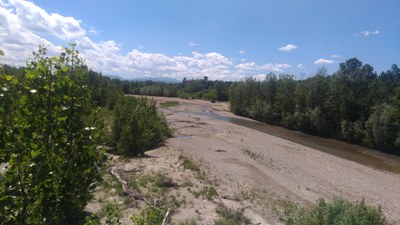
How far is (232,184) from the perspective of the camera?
1483cm

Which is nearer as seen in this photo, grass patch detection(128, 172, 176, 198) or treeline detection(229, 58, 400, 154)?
grass patch detection(128, 172, 176, 198)

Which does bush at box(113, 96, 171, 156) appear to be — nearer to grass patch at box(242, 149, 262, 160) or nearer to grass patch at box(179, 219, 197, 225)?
grass patch at box(242, 149, 262, 160)

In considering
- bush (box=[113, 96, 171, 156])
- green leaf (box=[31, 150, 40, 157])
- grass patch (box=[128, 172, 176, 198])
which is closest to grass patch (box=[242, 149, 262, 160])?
bush (box=[113, 96, 171, 156])

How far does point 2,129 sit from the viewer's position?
3.03 m

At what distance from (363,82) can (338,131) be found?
10602mm

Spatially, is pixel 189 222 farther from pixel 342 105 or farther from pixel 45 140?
pixel 342 105

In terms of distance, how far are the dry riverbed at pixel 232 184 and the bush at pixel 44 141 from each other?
1.05m

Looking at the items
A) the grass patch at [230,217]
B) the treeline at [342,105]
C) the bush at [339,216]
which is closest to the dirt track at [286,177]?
the grass patch at [230,217]

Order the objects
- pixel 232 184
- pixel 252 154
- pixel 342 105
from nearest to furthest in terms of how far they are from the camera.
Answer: pixel 232 184, pixel 252 154, pixel 342 105

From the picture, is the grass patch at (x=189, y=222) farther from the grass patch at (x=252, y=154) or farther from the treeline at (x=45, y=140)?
the grass patch at (x=252, y=154)

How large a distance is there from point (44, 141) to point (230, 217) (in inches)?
314

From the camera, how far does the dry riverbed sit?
10.7 metres

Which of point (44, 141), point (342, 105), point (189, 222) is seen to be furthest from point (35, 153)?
point (342, 105)

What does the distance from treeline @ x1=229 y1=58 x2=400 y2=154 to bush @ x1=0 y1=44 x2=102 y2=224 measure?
40.0m
